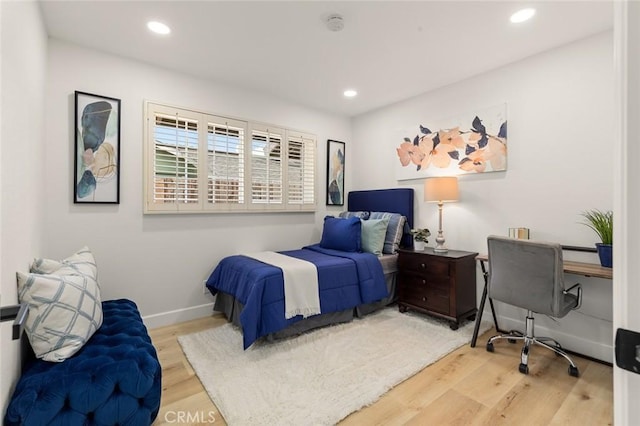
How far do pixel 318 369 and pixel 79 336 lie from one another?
148 centimetres

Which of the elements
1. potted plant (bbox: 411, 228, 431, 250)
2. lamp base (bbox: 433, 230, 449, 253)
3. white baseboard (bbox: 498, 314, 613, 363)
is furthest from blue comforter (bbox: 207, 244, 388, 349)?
white baseboard (bbox: 498, 314, 613, 363)

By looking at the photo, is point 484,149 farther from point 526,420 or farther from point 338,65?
point 526,420

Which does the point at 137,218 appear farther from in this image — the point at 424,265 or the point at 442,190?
the point at 442,190

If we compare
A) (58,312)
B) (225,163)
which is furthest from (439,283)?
(58,312)

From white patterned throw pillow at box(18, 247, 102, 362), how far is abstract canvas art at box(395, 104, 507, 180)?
11.1 feet

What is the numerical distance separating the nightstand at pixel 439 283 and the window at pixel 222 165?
1.59m

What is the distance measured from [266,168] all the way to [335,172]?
3.81ft

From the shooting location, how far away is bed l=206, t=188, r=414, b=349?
8.23 feet

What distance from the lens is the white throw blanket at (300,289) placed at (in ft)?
8.68

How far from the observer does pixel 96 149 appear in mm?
2697

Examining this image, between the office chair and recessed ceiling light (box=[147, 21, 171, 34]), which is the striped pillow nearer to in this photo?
the office chair

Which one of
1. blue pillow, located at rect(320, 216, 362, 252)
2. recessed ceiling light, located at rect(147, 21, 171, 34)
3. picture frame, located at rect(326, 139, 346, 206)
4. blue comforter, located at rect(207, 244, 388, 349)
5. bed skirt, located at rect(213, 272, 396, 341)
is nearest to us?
recessed ceiling light, located at rect(147, 21, 171, 34)

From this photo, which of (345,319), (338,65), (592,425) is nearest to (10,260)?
(345,319)

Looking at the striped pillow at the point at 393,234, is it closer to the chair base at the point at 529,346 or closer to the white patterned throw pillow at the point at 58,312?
the chair base at the point at 529,346
